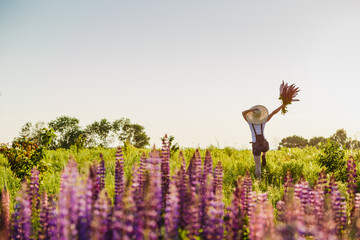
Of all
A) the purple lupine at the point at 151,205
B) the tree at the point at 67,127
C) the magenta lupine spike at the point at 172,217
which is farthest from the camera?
the tree at the point at 67,127

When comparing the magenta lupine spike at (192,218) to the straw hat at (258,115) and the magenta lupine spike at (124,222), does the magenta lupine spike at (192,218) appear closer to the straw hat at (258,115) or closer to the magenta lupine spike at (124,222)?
the magenta lupine spike at (124,222)

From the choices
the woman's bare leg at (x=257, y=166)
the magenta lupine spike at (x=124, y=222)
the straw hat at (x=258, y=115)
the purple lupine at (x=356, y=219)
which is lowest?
the purple lupine at (x=356, y=219)

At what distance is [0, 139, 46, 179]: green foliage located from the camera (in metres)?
8.41

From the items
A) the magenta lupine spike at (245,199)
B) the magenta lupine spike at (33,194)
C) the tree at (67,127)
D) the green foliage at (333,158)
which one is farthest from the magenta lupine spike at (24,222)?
the tree at (67,127)

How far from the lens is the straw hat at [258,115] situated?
972 centimetres

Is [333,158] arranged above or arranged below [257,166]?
above

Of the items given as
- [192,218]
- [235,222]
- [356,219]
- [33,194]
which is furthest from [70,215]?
[356,219]

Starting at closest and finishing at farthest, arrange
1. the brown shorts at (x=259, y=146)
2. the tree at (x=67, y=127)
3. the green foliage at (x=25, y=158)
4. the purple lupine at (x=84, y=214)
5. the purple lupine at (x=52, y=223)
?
the purple lupine at (x=84, y=214)
the purple lupine at (x=52, y=223)
the green foliage at (x=25, y=158)
the brown shorts at (x=259, y=146)
the tree at (x=67, y=127)

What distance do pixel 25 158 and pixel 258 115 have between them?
6507mm

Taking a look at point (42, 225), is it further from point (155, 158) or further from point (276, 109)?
point (276, 109)

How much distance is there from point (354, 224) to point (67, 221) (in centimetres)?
359

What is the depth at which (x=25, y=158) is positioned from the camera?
871cm

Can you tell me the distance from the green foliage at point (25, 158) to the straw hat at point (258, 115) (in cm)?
570

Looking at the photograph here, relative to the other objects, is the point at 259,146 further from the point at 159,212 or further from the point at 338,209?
the point at 159,212
